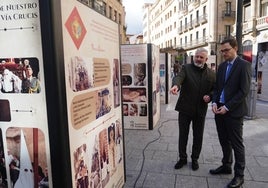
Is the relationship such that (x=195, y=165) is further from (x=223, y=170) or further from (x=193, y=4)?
(x=193, y=4)

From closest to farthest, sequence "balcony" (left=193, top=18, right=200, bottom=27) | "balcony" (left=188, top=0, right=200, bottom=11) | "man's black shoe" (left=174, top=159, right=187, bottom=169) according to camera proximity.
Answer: "man's black shoe" (left=174, top=159, right=187, bottom=169)
"balcony" (left=193, top=18, right=200, bottom=27)
"balcony" (left=188, top=0, right=200, bottom=11)

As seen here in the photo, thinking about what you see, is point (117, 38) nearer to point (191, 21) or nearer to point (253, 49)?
point (253, 49)

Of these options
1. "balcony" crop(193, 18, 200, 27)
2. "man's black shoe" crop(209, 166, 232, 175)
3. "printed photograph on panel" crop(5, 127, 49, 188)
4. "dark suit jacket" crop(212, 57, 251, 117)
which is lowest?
"man's black shoe" crop(209, 166, 232, 175)

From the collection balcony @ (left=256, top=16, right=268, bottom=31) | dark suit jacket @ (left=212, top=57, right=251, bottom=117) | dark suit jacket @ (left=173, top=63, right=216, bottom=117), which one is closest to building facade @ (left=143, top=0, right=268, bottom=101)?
balcony @ (left=256, top=16, right=268, bottom=31)

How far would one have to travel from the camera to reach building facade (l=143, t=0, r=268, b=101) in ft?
47.8

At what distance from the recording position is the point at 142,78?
6375 mm

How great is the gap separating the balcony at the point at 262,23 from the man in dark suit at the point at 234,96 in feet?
63.2

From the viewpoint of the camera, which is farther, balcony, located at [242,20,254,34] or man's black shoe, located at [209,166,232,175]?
balcony, located at [242,20,254,34]

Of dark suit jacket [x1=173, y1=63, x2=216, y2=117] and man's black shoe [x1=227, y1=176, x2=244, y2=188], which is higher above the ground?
dark suit jacket [x1=173, y1=63, x2=216, y2=117]

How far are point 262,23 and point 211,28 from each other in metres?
16.5

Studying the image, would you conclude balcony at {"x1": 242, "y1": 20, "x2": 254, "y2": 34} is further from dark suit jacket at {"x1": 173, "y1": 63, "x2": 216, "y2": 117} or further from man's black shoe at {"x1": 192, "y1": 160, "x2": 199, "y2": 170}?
man's black shoe at {"x1": 192, "y1": 160, "x2": 199, "y2": 170}

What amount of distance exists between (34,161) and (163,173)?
251cm

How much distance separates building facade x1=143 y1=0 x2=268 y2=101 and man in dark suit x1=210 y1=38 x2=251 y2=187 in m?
4.44

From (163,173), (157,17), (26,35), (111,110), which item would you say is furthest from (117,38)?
(157,17)
